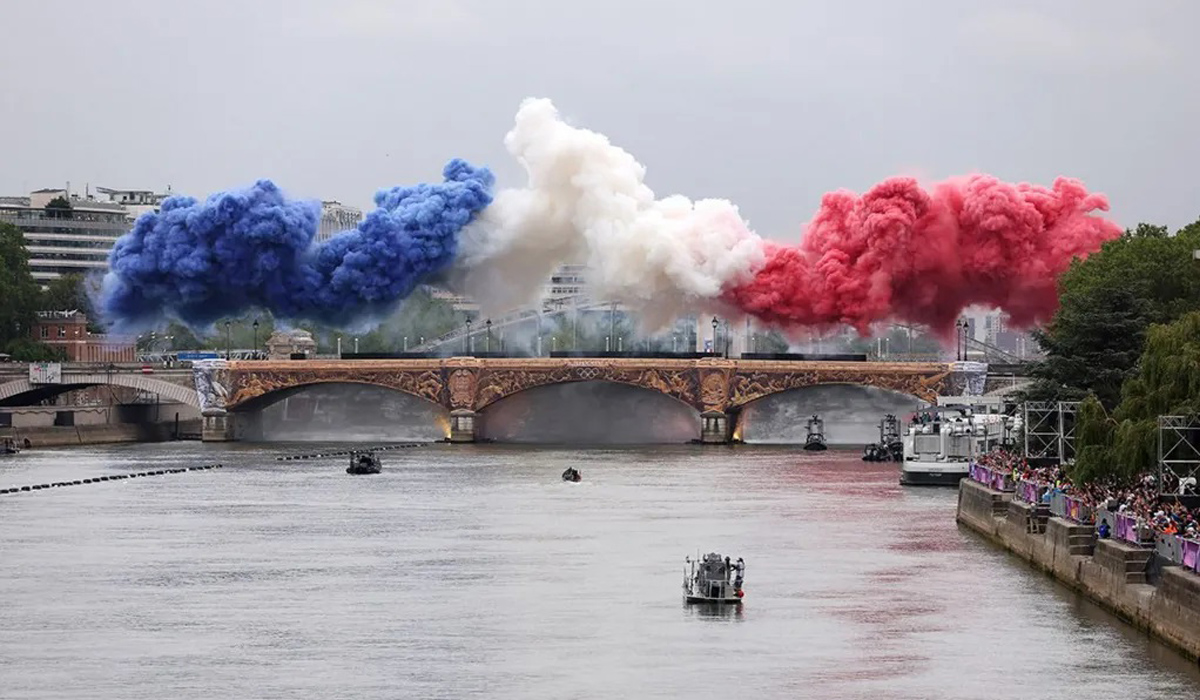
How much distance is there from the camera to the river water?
5997 cm

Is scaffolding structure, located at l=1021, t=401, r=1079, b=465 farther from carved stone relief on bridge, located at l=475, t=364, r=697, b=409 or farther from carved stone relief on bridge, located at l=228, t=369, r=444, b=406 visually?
carved stone relief on bridge, located at l=228, t=369, r=444, b=406

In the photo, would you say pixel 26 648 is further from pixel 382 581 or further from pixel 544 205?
pixel 544 205

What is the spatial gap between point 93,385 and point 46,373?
438 centimetres

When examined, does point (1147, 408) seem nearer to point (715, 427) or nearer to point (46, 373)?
point (715, 427)

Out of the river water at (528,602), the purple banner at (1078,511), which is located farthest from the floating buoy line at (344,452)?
the purple banner at (1078,511)

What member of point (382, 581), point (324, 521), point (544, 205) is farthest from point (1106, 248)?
point (382, 581)

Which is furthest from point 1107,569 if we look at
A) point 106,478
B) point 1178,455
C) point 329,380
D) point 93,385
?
point 93,385

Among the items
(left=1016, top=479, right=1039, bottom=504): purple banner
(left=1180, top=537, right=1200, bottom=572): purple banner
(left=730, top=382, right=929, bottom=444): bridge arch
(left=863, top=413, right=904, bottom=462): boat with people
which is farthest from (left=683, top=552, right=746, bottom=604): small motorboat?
(left=730, top=382, right=929, bottom=444): bridge arch

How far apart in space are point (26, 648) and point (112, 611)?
7.72 meters

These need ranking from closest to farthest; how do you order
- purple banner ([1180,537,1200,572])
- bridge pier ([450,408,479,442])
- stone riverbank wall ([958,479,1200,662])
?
purple banner ([1180,537,1200,572]), stone riverbank wall ([958,479,1200,662]), bridge pier ([450,408,479,442])

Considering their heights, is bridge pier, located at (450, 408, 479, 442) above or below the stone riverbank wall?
above

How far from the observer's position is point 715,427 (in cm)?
17450

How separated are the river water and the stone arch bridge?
45.5 m

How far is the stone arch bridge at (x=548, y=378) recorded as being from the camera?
168250mm
